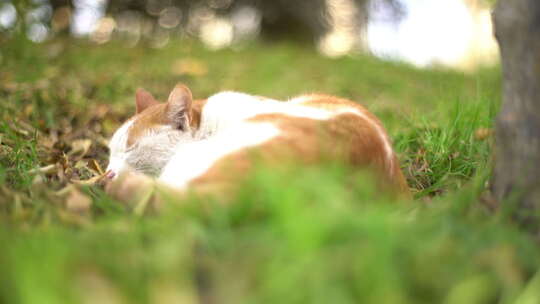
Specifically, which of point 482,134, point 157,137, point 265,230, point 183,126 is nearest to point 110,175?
point 157,137

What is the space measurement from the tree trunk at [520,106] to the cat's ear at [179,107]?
127 centimetres

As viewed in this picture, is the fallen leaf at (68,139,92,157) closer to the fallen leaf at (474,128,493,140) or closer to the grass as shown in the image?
the grass

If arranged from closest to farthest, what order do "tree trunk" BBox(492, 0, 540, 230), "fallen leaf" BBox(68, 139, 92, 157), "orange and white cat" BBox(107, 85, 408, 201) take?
1. "tree trunk" BBox(492, 0, 540, 230)
2. "orange and white cat" BBox(107, 85, 408, 201)
3. "fallen leaf" BBox(68, 139, 92, 157)

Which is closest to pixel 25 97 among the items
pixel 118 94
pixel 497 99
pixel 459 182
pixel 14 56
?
pixel 118 94

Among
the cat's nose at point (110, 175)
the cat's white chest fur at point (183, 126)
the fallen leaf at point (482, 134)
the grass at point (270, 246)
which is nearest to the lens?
the grass at point (270, 246)

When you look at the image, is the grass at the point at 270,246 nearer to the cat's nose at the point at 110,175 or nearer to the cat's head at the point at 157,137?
the cat's nose at the point at 110,175

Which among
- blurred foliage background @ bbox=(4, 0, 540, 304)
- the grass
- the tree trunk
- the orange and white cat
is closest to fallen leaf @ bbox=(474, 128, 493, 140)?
blurred foliage background @ bbox=(4, 0, 540, 304)

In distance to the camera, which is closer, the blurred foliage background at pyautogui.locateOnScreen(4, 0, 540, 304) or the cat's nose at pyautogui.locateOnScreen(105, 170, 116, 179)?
the blurred foliage background at pyautogui.locateOnScreen(4, 0, 540, 304)

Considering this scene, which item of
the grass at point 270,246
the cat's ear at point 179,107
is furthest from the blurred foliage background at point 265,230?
the cat's ear at point 179,107

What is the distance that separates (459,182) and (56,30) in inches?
204

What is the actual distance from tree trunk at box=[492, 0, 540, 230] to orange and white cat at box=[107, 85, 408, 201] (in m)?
0.44

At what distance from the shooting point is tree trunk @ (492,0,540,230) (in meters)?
1.49

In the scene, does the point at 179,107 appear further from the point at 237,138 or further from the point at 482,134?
the point at 482,134

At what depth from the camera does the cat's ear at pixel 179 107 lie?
2172mm
